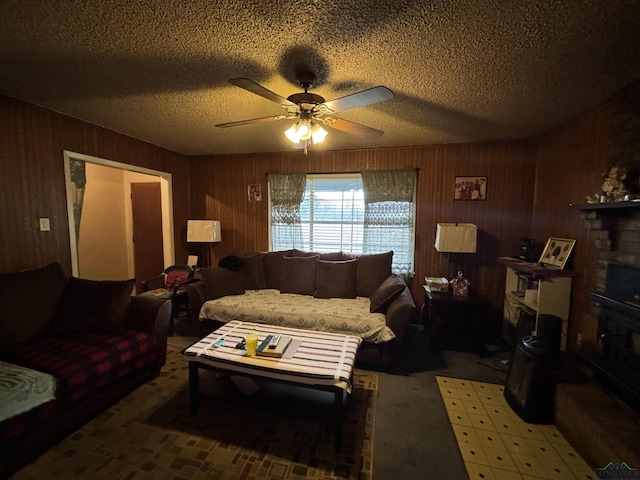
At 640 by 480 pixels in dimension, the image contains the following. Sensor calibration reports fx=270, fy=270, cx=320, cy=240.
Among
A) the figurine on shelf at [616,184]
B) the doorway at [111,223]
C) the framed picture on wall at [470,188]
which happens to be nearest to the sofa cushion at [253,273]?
the doorway at [111,223]

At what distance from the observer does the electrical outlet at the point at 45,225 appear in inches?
98.5

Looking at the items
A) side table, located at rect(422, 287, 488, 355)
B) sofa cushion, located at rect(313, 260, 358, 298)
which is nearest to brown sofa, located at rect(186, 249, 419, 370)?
sofa cushion, located at rect(313, 260, 358, 298)

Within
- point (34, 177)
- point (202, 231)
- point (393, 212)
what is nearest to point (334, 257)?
point (393, 212)

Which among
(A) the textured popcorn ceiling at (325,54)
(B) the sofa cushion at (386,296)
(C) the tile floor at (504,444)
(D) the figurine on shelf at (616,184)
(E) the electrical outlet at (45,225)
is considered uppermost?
(A) the textured popcorn ceiling at (325,54)

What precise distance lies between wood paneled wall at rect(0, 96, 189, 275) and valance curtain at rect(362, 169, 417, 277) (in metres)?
3.25

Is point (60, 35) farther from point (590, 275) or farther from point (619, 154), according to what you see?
point (590, 275)

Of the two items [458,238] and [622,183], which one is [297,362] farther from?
[622,183]

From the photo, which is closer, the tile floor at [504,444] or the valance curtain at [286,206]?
the tile floor at [504,444]

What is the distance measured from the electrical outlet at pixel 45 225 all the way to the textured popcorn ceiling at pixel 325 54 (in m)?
1.03

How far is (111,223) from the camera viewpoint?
4.41 meters

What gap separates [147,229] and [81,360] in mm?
→ 3036

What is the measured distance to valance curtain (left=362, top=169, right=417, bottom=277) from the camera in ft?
11.9

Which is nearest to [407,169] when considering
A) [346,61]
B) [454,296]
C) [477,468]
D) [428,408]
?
[454,296]

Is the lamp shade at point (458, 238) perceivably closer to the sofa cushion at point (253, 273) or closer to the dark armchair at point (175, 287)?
the sofa cushion at point (253, 273)
